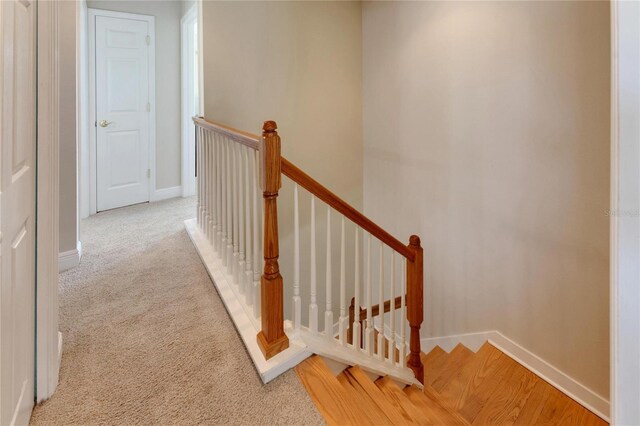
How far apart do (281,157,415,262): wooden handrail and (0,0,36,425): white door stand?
89cm

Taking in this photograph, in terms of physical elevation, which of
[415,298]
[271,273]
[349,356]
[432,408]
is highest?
[271,273]

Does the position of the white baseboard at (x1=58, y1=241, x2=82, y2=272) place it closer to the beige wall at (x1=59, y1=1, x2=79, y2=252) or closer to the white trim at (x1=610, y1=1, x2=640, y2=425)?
the beige wall at (x1=59, y1=1, x2=79, y2=252)

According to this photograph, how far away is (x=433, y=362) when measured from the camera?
296cm

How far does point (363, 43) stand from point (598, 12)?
2277 millimetres

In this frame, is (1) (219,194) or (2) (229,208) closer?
(2) (229,208)

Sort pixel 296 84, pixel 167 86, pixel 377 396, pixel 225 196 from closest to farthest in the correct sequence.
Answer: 1. pixel 377 396
2. pixel 225 196
3. pixel 296 84
4. pixel 167 86

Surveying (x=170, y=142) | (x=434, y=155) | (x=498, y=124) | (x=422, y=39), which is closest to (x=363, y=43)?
(x=422, y=39)

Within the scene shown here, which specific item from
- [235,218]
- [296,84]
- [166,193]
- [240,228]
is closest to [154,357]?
[240,228]

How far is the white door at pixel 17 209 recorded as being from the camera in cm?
101

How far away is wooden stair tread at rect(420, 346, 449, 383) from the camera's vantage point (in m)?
2.75

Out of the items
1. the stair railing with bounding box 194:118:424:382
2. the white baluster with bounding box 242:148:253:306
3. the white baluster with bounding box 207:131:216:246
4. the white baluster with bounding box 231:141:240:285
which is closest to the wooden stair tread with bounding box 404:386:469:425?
the stair railing with bounding box 194:118:424:382

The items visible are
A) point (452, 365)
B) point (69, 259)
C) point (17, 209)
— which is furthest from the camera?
point (452, 365)

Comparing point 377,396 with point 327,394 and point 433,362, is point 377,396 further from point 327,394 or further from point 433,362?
point 433,362

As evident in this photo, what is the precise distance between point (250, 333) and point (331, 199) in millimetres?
741
